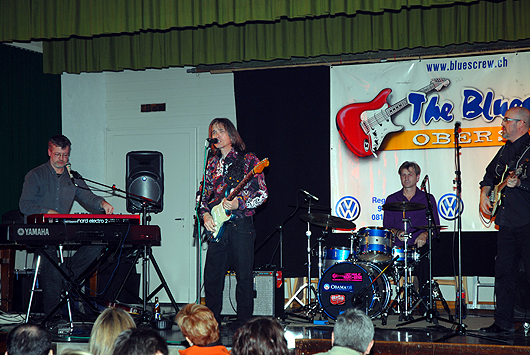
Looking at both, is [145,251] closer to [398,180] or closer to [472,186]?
[398,180]

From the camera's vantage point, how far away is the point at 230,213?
4.39m

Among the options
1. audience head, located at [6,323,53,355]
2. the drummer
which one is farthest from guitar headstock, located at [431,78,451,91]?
audience head, located at [6,323,53,355]

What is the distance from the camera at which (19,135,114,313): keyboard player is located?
491cm

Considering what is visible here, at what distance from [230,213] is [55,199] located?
1.92 m

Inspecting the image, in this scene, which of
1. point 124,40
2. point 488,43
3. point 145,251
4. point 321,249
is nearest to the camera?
point 145,251

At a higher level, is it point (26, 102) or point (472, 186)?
point (26, 102)

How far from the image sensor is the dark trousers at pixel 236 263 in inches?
176

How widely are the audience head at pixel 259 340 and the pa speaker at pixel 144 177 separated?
493 cm

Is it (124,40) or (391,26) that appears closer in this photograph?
(391,26)

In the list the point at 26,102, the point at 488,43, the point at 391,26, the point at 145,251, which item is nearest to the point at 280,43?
the point at 391,26

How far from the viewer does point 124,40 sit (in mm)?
6703

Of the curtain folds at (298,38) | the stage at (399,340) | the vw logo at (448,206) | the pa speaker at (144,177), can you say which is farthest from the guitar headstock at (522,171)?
the pa speaker at (144,177)

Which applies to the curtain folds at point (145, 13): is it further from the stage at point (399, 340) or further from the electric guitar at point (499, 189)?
the stage at point (399, 340)

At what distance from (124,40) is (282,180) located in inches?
102
